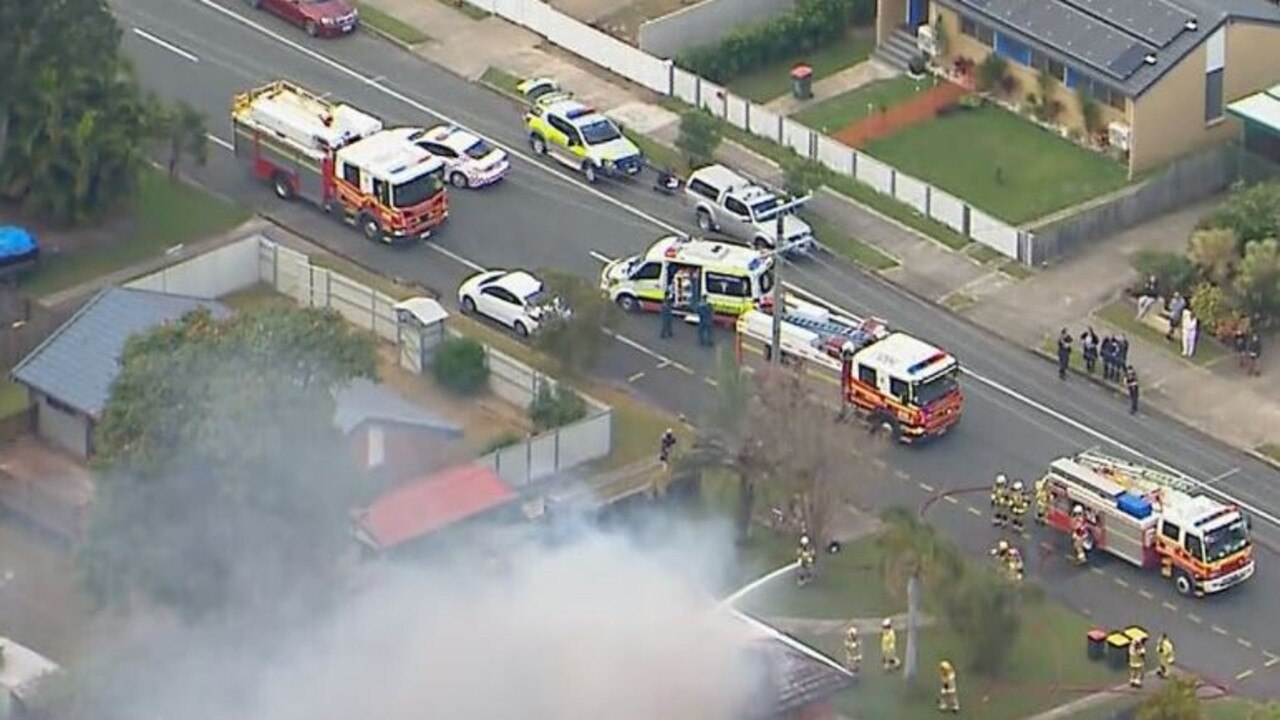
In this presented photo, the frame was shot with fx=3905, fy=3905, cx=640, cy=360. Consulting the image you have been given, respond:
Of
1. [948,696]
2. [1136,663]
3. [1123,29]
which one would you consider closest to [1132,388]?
[1136,663]

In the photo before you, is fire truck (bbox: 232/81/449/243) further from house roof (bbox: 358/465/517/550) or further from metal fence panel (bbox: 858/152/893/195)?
house roof (bbox: 358/465/517/550)

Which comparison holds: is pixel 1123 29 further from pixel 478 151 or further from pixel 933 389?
pixel 933 389

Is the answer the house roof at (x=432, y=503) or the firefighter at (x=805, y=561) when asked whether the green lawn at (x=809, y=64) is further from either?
the firefighter at (x=805, y=561)

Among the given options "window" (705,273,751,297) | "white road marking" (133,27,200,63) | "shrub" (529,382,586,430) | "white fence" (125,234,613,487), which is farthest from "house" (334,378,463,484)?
"white road marking" (133,27,200,63)

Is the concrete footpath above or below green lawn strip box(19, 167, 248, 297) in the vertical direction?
below

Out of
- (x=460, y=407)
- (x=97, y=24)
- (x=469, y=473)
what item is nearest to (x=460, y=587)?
(x=469, y=473)

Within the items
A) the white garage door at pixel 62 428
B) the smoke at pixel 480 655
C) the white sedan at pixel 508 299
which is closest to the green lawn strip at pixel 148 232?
the white garage door at pixel 62 428
